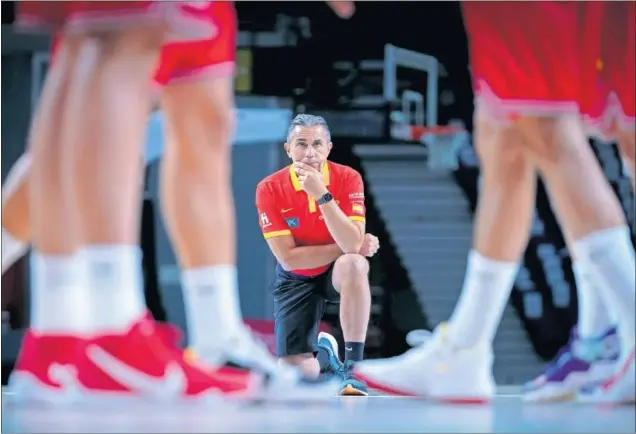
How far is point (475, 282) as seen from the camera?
281cm

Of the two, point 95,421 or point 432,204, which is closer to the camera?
point 95,421

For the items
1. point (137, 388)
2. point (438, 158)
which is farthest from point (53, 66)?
point (438, 158)

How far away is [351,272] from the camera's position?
9.20 feet

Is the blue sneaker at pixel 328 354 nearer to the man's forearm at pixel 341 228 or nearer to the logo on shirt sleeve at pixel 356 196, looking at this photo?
the man's forearm at pixel 341 228

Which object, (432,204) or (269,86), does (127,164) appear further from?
(432,204)

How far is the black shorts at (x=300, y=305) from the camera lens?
2.81 m

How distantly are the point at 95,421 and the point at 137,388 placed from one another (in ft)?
0.52

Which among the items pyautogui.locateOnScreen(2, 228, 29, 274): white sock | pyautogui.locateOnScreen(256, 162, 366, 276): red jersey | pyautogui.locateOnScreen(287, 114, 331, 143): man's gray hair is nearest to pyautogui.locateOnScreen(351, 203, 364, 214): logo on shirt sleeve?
pyautogui.locateOnScreen(256, 162, 366, 276): red jersey

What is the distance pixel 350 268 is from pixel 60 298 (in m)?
0.90

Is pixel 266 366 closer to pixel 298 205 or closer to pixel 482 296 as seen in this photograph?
pixel 298 205

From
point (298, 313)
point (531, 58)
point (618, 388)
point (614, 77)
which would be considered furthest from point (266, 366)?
point (614, 77)

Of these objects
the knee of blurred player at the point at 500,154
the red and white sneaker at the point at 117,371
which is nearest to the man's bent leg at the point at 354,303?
the red and white sneaker at the point at 117,371

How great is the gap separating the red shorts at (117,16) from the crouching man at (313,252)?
44 centimetres

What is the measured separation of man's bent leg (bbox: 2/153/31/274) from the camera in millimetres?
2734
